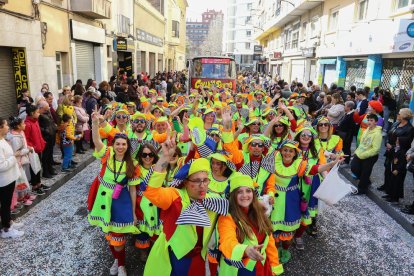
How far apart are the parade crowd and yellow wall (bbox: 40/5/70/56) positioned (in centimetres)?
445

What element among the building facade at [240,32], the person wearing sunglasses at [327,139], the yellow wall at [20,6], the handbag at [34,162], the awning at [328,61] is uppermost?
the building facade at [240,32]

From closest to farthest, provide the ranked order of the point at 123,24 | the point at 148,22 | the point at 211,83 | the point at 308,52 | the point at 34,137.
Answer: the point at 34,137 < the point at 211,83 < the point at 123,24 < the point at 308,52 < the point at 148,22

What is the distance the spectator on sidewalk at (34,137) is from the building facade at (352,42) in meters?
9.37

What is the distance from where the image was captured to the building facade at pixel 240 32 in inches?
2731

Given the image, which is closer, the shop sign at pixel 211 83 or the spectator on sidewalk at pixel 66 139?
the spectator on sidewalk at pixel 66 139

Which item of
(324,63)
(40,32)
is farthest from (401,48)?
(40,32)

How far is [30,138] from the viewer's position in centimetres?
571

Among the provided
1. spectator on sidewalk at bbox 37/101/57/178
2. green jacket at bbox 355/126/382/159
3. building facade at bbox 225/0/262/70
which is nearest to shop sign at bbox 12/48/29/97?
spectator on sidewalk at bbox 37/101/57/178

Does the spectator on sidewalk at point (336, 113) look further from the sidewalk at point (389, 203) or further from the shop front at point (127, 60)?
the shop front at point (127, 60)

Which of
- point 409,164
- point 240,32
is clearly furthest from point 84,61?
point 240,32

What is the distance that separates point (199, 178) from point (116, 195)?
1.44 metres

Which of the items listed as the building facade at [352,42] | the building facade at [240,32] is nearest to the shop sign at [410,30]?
the building facade at [352,42]

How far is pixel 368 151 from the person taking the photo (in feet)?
20.4

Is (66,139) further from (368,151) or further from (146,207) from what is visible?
(368,151)
